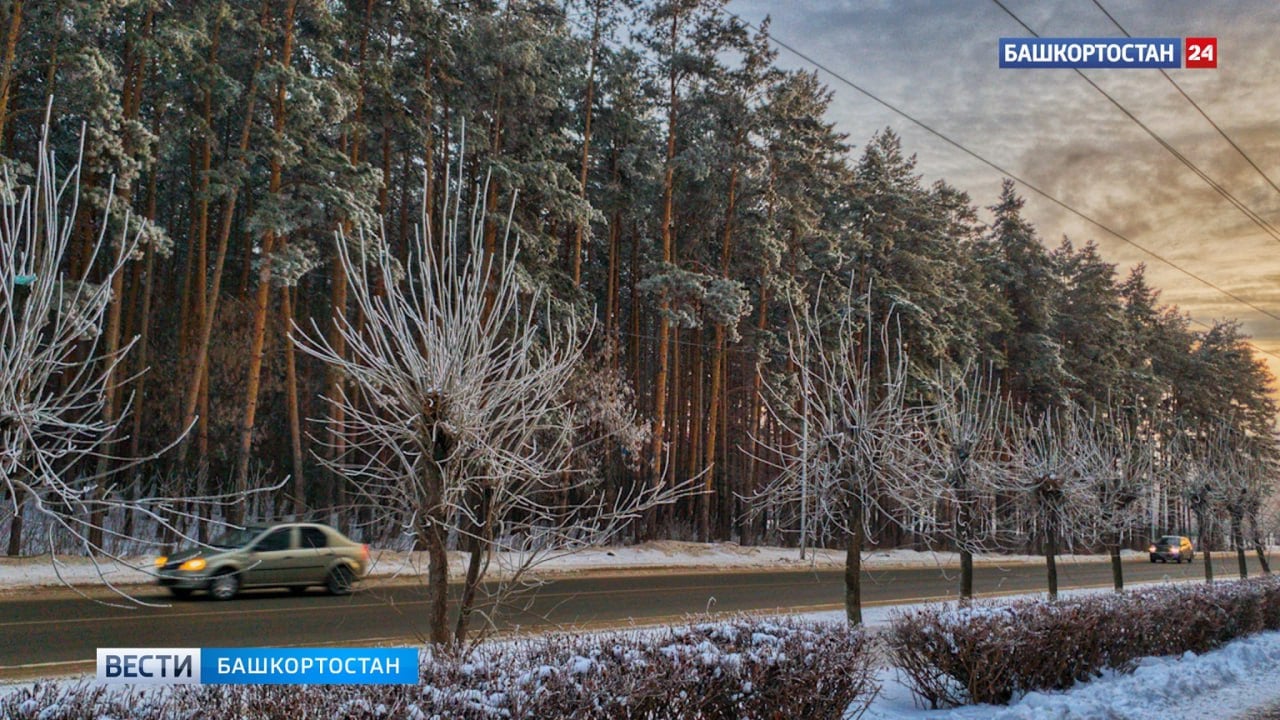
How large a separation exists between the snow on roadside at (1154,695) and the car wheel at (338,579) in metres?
11.4

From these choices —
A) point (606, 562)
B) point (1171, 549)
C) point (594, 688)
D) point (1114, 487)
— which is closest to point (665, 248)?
point (606, 562)

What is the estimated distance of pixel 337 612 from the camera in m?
14.7

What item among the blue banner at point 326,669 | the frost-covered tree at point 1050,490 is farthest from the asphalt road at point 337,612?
the frost-covered tree at point 1050,490

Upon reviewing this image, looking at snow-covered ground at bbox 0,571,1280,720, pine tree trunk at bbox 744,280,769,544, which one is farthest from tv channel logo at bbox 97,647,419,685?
pine tree trunk at bbox 744,280,769,544

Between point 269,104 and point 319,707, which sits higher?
point 269,104

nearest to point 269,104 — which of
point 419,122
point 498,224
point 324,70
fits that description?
point 324,70

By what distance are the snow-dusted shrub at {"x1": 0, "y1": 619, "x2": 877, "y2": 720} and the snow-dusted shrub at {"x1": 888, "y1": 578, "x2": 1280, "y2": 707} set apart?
1.30 metres

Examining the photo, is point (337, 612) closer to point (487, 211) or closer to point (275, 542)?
point (275, 542)

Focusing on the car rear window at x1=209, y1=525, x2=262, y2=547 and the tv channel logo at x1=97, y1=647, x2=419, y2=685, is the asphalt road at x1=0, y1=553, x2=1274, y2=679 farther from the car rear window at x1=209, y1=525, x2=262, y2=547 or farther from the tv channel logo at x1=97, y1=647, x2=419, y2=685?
the car rear window at x1=209, y1=525, x2=262, y2=547

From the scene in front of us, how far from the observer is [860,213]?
39312 mm

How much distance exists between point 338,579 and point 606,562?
9148mm

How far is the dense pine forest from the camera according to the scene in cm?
2103

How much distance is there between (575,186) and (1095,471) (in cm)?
1581

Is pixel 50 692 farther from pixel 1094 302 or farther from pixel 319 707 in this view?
pixel 1094 302
